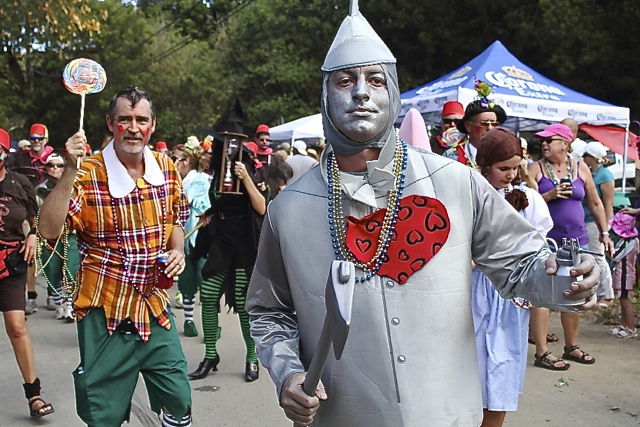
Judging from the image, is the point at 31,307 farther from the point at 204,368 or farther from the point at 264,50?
the point at 264,50

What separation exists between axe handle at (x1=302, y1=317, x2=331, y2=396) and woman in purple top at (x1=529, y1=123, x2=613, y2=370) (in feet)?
16.2

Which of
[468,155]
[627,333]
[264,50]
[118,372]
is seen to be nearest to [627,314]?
[627,333]

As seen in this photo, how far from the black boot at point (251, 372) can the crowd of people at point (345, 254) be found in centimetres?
1

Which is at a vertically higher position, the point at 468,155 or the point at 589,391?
the point at 468,155

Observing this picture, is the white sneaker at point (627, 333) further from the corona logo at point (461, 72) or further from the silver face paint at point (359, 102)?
the silver face paint at point (359, 102)

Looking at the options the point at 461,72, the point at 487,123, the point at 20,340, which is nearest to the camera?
the point at 487,123

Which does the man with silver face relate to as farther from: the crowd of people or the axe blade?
the axe blade

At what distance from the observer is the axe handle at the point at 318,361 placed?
5.58 feet

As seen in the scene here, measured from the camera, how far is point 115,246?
162 inches

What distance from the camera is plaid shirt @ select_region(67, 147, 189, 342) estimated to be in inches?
161

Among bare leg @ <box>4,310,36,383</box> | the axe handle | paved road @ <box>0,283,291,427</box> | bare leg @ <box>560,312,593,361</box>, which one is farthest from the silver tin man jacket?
bare leg @ <box>560,312,593,361</box>

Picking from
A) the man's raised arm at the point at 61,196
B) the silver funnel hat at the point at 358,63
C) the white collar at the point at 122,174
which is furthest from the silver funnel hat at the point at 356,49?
the white collar at the point at 122,174

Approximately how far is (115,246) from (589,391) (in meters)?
3.92

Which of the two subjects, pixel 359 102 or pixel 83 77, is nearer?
pixel 359 102
